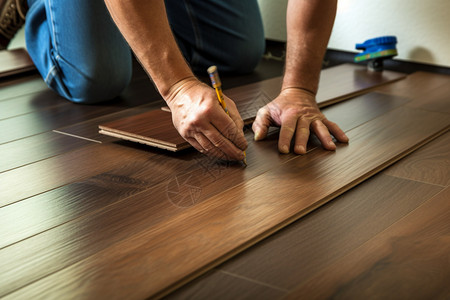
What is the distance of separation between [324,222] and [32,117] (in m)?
1.19

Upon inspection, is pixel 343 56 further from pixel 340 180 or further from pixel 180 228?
pixel 180 228

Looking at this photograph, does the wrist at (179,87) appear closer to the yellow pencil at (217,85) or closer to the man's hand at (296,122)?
the yellow pencil at (217,85)

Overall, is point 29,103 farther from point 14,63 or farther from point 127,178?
point 127,178

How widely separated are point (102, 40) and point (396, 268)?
1380 millimetres

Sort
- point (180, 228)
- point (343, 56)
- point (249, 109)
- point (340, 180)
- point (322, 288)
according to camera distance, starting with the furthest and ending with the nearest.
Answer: point (343, 56) < point (249, 109) < point (340, 180) < point (180, 228) < point (322, 288)

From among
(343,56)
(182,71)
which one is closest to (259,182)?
(182,71)

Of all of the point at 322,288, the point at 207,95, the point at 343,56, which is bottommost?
the point at 343,56

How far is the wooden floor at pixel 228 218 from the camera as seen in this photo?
2.64 feet

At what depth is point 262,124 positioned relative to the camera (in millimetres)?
1439

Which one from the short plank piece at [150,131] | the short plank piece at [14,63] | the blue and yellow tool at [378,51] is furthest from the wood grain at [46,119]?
the blue and yellow tool at [378,51]

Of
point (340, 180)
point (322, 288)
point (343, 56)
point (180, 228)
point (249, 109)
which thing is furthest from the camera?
point (343, 56)

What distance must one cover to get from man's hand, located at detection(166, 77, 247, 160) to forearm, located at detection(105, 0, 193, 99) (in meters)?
0.03

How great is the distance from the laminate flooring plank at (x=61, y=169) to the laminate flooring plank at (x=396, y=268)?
66cm

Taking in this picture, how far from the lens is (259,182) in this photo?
1.16 metres
